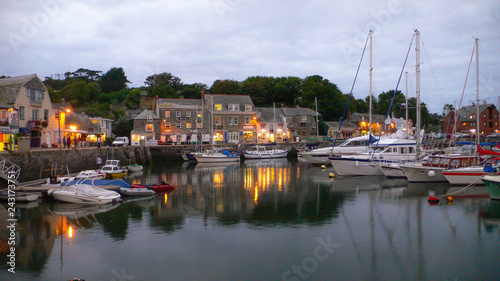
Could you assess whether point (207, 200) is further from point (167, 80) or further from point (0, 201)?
point (167, 80)

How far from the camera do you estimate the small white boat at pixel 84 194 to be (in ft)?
73.0

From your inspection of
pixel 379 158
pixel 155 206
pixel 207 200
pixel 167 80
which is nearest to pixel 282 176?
pixel 379 158

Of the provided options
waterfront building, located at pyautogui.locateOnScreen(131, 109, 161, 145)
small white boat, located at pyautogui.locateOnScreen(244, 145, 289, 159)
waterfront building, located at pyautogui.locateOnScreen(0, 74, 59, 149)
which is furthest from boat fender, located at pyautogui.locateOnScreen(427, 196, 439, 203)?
waterfront building, located at pyautogui.locateOnScreen(131, 109, 161, 145)

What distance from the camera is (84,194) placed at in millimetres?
22328

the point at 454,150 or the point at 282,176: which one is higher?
the point at 454,150

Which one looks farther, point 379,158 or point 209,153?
point 209,153

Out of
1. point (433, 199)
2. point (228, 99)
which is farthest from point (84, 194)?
point (228, 99)

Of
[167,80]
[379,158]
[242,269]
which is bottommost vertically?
[242,269]

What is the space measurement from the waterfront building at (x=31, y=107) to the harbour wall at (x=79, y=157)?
4.15m

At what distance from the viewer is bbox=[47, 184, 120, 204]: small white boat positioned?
22.3m

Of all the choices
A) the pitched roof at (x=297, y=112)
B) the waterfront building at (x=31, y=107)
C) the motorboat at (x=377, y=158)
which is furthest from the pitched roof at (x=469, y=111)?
the waterfront building at (x=31, y=107)

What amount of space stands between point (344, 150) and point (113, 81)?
263 ft

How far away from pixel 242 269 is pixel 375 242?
6.10 m

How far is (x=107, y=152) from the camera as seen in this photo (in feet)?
145
